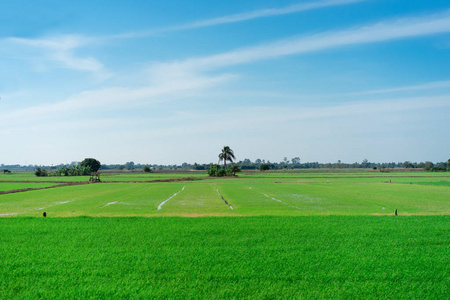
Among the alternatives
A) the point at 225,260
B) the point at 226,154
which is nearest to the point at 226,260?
the point at 225,260

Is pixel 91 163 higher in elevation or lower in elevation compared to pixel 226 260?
higher

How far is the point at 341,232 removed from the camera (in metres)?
14.0

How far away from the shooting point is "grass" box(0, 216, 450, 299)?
7.99 meters

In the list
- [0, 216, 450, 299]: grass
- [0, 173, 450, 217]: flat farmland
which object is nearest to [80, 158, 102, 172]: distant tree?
[0, 173, 450, 217]: flat farmland

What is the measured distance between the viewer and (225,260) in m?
10.0

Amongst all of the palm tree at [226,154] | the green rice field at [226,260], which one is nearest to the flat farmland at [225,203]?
the green rice field at [226,260]

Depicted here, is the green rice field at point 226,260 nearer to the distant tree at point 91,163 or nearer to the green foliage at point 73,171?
the green foliage at point 73,171

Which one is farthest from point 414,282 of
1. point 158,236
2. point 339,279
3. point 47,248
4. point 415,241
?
point 47,248

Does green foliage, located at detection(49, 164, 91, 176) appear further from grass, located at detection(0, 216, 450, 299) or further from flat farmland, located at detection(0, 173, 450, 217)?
grass, located at detection(0, 216, 450, 299)

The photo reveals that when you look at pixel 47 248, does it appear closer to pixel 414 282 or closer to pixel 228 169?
pixel 414 282

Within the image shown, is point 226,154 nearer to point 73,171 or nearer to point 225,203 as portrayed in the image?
point 73,171

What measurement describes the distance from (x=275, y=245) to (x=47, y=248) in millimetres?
7473

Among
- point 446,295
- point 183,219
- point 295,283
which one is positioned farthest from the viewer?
point 183,219

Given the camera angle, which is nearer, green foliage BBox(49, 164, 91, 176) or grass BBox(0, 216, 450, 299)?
grass BBox(0, 216, 450, 299)
